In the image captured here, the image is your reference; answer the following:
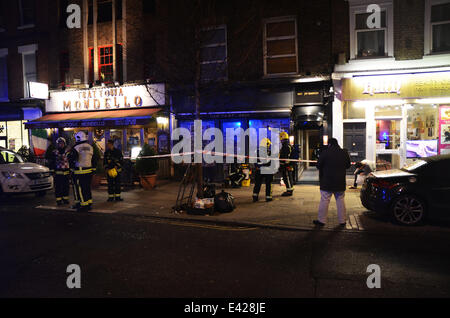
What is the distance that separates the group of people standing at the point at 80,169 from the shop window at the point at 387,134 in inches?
392

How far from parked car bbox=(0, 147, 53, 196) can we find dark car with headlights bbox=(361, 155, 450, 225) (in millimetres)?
10294

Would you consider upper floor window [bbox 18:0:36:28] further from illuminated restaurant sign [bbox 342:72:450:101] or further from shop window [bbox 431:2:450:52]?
shop window [bbox 431:2:450:52]

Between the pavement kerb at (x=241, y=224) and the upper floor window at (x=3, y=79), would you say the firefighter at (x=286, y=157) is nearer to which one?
the pavement kerb at (x=241, y=224)

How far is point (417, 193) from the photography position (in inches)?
287

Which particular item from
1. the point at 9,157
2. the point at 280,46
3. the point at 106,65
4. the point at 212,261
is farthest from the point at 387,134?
the point at 9,157

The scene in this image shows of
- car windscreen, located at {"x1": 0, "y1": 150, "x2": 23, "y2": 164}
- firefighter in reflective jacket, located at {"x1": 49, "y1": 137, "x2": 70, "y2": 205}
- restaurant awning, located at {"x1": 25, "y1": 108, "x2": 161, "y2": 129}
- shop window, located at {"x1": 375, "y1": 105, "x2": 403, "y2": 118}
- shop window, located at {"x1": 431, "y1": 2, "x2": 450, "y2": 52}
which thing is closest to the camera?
firefighter in reflective jacket, located at {"x1": 49, "y1": 137, "x2": 70, "y2": 205}

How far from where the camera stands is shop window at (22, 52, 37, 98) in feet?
62.3

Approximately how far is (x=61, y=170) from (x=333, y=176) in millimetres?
7866

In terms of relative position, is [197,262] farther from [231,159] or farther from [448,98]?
[448,98]

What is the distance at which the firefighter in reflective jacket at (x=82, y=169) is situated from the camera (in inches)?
356

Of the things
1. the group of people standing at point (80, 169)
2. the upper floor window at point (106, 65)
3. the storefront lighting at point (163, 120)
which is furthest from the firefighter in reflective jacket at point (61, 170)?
the upper floor window at point (106, 65)

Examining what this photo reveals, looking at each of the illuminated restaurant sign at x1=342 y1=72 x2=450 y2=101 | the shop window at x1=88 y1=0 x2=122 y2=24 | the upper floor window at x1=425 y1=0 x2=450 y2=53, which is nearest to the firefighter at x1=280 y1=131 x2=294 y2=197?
the illuminated restaurant sign at x1=342 y1=72 x2=450 y2=101
